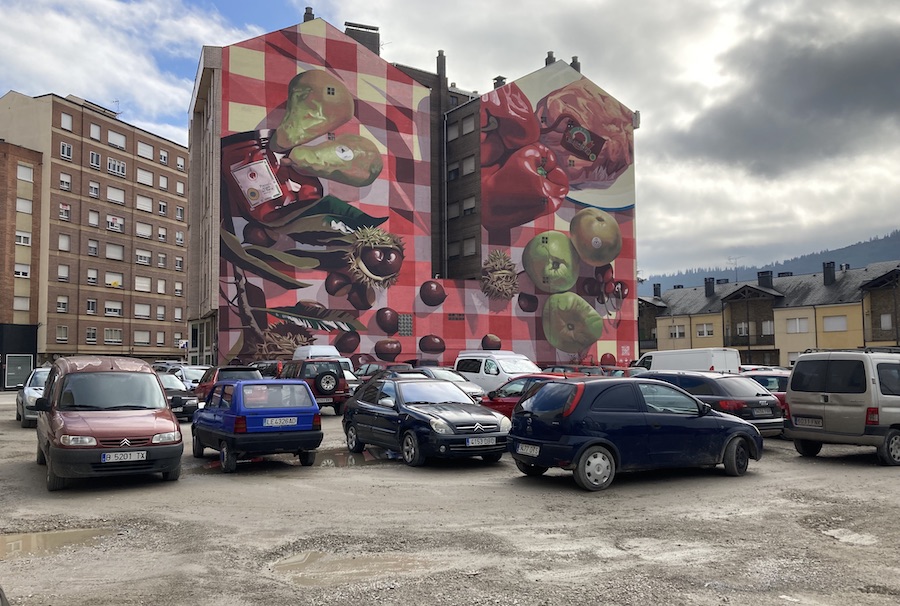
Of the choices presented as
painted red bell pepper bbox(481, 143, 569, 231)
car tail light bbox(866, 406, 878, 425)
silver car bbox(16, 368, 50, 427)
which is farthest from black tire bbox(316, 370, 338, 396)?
painted red bell pepper bbox(481, 143, 569, 231)

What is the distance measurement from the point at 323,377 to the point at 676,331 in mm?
58547

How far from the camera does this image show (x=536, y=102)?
51.5 metres

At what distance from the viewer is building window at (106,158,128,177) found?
65.8 m

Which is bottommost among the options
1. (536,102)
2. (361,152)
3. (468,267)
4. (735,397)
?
(735,397)

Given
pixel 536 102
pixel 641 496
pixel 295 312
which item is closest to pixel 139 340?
pixel 295 312

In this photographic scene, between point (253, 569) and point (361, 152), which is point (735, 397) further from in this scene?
point (361, 152)

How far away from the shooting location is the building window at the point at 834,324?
6022cm

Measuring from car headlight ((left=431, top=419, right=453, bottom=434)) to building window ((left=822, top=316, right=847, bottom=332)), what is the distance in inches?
2302

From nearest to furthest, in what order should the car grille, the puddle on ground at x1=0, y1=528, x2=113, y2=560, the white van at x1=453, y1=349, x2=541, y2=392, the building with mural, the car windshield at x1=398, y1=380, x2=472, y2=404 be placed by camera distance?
the puddle on ground at x1=0, y1=528, x2=113, y2=560 → the car grille → the car windshield at x1=398, y1=380, x2=472, y2=404 → the white van at x1=453, y1=349, x2=541, y2=392 → the building with mural

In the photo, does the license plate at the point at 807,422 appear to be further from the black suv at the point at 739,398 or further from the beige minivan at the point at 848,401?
the black suv at the point at 739,398

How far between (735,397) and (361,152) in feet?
114

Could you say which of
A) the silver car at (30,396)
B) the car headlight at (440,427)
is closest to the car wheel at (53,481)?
the car headlight at (440,427)

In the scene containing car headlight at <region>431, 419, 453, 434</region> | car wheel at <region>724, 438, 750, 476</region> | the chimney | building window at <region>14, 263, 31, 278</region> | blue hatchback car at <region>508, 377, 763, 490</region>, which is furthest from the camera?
the chimney

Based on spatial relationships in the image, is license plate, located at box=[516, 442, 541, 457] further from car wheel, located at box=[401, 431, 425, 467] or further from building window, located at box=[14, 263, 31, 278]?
building window, located at box=[14, 263, 31, 278]
